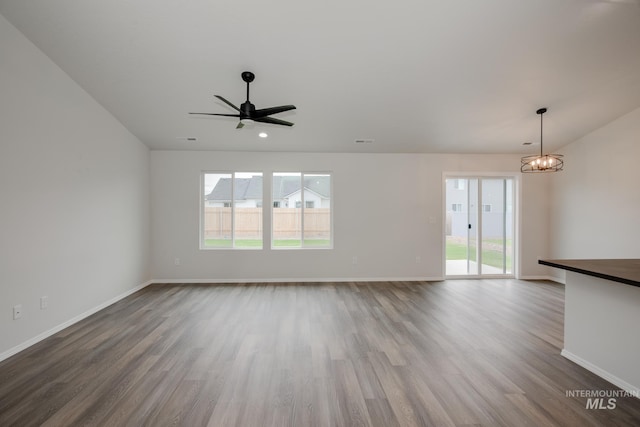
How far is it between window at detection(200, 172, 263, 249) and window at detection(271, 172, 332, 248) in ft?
1.34

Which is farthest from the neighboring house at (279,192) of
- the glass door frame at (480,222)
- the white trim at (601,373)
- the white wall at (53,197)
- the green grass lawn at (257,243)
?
the white trim at (601,373)

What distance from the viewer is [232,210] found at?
18.5 ft

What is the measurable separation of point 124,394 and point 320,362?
1.60 meters

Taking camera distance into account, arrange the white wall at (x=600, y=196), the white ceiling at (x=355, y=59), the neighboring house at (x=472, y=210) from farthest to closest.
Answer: the neighboring house at (x=472, y=210) → the white wall at (x=600, y=196) → the white ceiling at (x=355, y=59)

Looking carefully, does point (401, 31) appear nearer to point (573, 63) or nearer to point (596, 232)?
point (573, 63)

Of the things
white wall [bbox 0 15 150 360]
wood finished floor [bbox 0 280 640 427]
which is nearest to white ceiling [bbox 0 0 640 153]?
white wall [bbox 0 15 150 360]

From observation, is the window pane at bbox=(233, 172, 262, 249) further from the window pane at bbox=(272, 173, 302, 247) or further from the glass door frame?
the glass door frame

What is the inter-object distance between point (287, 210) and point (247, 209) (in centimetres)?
82

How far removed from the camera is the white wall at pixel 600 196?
427 cm

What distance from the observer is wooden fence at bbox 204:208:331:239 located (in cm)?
560

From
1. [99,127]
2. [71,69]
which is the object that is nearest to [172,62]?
[71,69]

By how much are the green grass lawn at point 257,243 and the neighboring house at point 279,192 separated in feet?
2.35

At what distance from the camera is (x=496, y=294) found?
4.73m

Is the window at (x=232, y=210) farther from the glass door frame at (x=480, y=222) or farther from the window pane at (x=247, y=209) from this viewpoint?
the glass door frame at (x=480, y=222)
